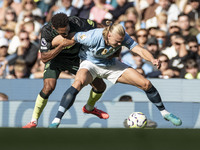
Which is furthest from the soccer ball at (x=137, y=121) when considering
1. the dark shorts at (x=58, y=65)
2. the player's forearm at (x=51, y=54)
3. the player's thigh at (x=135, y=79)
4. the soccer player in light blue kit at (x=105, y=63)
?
the player's forearm at (x=51, y=54)

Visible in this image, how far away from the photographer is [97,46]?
7328 mm

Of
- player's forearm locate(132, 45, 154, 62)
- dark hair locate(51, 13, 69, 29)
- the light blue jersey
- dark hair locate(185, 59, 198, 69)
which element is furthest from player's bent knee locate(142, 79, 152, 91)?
dark hair locate(185, 59, 198, 69)

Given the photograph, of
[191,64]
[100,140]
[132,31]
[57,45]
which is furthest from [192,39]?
[100,140]

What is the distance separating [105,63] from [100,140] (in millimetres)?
3432

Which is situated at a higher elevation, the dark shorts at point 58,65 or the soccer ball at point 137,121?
the dark shorts at point 58,65

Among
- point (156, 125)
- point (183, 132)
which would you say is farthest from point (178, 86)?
point (183, 132)

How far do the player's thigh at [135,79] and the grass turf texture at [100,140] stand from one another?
117 inches

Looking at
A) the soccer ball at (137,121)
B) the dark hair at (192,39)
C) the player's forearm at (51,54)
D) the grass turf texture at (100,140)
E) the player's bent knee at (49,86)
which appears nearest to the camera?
the grass turf texture at (100,140)

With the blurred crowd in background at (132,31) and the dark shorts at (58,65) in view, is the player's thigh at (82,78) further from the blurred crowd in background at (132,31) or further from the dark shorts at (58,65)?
the blurred crowd in background at (132,31)

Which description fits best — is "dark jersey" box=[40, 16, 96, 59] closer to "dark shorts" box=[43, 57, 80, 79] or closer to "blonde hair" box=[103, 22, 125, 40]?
"dark shorts" box=[43, 57, 80, 79]

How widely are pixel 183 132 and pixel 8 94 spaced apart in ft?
23.8

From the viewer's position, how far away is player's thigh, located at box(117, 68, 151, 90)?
737 centimetres

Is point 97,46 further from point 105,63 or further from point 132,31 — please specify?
point 132,31

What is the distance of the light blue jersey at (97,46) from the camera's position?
7246mm
